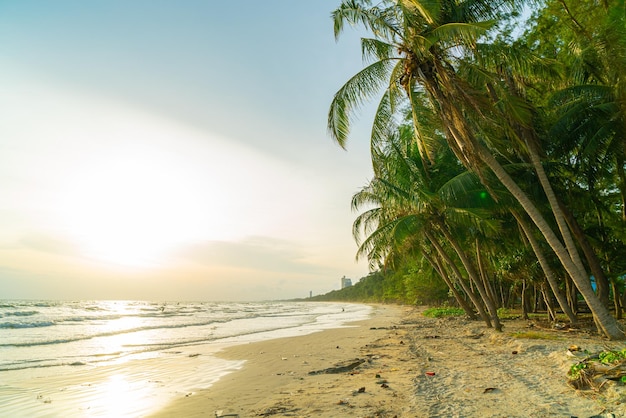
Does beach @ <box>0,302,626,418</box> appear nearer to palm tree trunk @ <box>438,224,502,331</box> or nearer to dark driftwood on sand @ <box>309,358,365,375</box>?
dark driftwood on sand @ <box>309,358,365,375</box>

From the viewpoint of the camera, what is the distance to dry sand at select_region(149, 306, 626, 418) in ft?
15.9

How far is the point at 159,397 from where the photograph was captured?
6.95 meters

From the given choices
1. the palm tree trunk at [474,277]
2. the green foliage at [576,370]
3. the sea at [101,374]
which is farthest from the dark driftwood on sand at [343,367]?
the palm tree trunk at [474,277]

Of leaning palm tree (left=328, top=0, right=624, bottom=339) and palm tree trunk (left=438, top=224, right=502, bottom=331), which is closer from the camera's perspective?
leaning palm tree (left=328, top=0, right=624, bottom=339)

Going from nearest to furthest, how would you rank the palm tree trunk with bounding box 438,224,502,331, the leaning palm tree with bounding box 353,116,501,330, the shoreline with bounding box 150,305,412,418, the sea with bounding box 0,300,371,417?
the shoreline with bounding box 150,305,412,418
the sea with bounding box 0,300,371,417
the leaning palm tree with bounding box 353,116,501,330
the palm tree trunk with bounding box 438,224,502,331

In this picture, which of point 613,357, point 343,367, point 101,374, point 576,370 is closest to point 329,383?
point 343,367

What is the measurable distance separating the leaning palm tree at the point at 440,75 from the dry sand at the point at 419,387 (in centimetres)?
288

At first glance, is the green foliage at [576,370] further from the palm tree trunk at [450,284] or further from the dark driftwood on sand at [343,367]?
Result: the palm tree trunk at [450,284]

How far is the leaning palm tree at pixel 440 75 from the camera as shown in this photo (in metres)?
8.45

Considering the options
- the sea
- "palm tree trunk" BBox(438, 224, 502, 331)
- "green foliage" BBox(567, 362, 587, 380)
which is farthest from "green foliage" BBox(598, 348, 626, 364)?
"palm tree trunk" BBox(438, 224, 502, 331)

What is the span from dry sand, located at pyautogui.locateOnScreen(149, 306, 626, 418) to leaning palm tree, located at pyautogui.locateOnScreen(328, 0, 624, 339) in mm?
2876

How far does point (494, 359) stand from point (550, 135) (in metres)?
8.12

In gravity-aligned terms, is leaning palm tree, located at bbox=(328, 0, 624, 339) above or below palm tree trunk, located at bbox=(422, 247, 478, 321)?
above

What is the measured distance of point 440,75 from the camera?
8750 mm
